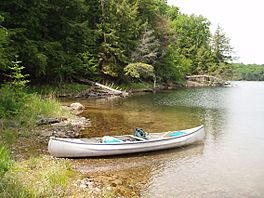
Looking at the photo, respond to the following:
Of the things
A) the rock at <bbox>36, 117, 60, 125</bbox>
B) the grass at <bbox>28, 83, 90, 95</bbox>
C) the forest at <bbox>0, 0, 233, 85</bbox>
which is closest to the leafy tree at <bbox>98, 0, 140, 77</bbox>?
the forest at <bbox>0, 0, 233, 85</bbox>

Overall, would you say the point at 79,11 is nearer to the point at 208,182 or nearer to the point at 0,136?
the point at 0,136

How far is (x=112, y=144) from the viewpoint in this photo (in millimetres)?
12445

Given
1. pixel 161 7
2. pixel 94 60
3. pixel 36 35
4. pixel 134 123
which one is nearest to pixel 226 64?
pixel 161 7

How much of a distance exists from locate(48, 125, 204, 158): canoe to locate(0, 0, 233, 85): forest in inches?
252

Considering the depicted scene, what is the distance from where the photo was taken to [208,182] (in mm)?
10602

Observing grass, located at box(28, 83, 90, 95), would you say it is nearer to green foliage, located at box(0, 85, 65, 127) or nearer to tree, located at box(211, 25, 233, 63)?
green foliage, located at box(0, 85, 65, 127)

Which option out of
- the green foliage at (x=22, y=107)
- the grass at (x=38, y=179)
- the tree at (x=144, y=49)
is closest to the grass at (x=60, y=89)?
the tree at (x=144, y=49)

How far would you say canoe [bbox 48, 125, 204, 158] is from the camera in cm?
1175

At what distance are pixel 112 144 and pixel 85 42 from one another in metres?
26.8

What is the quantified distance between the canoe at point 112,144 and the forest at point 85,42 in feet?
21.0

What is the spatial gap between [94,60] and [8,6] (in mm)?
14010

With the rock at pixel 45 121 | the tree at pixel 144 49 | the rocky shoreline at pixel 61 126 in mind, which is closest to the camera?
the rocky shoreline at pixel 61 126

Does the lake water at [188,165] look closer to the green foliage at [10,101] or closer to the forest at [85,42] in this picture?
the green foliage at [10,101]

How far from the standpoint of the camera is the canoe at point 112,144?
11.8 metres
